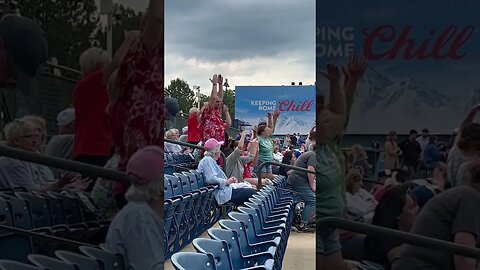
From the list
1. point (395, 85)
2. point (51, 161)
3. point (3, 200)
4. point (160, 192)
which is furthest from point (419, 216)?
point (3, 200)

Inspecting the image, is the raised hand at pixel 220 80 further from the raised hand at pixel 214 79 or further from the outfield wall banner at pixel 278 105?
the outfield wall banner at pixel 278 105

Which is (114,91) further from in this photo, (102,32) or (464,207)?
(464,207)

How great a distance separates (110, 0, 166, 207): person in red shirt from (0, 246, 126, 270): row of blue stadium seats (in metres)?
0.15

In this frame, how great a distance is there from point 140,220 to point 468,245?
34.3 inches

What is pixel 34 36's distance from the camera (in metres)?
1.63

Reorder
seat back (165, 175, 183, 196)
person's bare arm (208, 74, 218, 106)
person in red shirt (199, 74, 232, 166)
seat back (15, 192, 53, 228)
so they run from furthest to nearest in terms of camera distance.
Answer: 1. person in red shirt (199, 74, 232, 166)
2. person's bare arm (208, 74, 218, 106)
3. seat back (165, 175, 183, 196)
4. seat back (15, 192, 53, 228)

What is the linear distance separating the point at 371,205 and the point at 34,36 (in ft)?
3.31

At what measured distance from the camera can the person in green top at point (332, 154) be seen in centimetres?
163

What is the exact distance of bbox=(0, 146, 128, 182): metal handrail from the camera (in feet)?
5.32

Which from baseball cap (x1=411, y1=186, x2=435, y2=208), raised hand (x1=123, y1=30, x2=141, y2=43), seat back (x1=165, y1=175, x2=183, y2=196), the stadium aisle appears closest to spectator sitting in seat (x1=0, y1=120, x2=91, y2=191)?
raised hand (x1=123, y1=30, x2=141, y2=43)

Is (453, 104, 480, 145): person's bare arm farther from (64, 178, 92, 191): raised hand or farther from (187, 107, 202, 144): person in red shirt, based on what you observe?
(187, 107, 202, 144): person in red shirt

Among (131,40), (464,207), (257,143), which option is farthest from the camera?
(257,143)

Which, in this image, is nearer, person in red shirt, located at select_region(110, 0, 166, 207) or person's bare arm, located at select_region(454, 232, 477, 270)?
person's bare arm, located at select_region(454, 232, 477, 270)

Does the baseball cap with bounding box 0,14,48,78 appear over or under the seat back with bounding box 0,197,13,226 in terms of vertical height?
over
